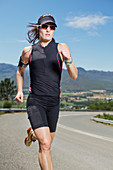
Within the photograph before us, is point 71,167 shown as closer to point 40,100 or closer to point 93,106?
point 40,100

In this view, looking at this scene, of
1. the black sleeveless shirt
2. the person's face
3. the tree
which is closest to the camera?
the black sleeveless shirt

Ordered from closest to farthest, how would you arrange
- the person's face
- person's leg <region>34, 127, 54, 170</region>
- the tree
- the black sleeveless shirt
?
person's leg <region>34, 127, 54, 170</region> → the black sleeveless shirt → the person's face → the tree

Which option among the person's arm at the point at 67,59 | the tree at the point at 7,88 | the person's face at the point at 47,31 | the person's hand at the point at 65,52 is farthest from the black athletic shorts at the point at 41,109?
the tree at the point at 7,88

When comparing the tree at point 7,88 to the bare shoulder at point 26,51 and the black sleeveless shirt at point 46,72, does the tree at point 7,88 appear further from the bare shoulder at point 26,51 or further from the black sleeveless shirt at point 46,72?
the black sleeveless shirt at point 46,72

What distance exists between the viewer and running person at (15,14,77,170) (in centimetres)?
377

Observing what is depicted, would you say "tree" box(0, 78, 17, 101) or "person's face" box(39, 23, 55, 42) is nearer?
"person's face" box(39, 23, 55, 42)

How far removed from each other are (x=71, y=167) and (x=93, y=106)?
291 ft

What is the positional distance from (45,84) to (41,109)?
320mm

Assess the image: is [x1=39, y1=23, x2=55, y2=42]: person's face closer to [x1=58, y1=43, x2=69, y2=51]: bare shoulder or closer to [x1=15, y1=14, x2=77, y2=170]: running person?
[x1=15, y1=14, x2=77, y2=170]: running person

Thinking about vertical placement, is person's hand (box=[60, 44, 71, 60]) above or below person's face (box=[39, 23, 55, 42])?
below

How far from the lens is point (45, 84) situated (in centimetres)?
382

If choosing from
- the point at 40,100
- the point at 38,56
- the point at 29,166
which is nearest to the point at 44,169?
the point at 40,100

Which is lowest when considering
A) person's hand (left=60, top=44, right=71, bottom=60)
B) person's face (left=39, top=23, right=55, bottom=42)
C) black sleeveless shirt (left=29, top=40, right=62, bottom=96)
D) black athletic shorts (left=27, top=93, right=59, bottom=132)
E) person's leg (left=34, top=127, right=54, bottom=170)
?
person's leg (left=34, top=127, right=54, bottom=170)

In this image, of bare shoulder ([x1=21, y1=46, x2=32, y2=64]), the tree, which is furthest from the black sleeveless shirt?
the tree
